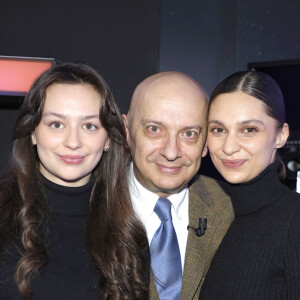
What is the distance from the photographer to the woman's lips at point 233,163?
2410mm

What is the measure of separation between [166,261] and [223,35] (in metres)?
3.25

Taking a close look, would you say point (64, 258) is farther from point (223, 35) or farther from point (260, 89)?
point (223, 35)

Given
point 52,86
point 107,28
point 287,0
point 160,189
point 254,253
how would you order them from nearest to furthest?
point 254,253
point 52,86
point 160,189
point 107,28
point 287,0

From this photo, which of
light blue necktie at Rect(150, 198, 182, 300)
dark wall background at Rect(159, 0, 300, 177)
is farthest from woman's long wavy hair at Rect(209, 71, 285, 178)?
dark wall background at Rect(159, 0, 300, 177)

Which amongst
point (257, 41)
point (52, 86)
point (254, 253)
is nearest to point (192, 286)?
point (254, 253)

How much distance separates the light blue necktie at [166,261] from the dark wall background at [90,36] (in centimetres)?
124

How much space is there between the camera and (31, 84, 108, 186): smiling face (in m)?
2.33

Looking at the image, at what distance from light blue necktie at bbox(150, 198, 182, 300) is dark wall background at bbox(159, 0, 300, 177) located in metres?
2.77

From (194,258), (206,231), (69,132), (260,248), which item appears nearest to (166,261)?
(194,258)

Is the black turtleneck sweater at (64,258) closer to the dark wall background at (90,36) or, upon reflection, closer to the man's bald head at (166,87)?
the man's bald head at (166,87)

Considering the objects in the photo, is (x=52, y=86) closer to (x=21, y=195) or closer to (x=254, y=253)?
(x=21, y=195)

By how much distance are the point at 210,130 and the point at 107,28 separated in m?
1.46

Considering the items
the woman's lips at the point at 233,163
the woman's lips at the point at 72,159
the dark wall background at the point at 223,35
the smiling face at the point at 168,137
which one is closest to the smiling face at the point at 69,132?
the woman's lips at the point at 72,159

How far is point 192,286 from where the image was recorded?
8.16ft
